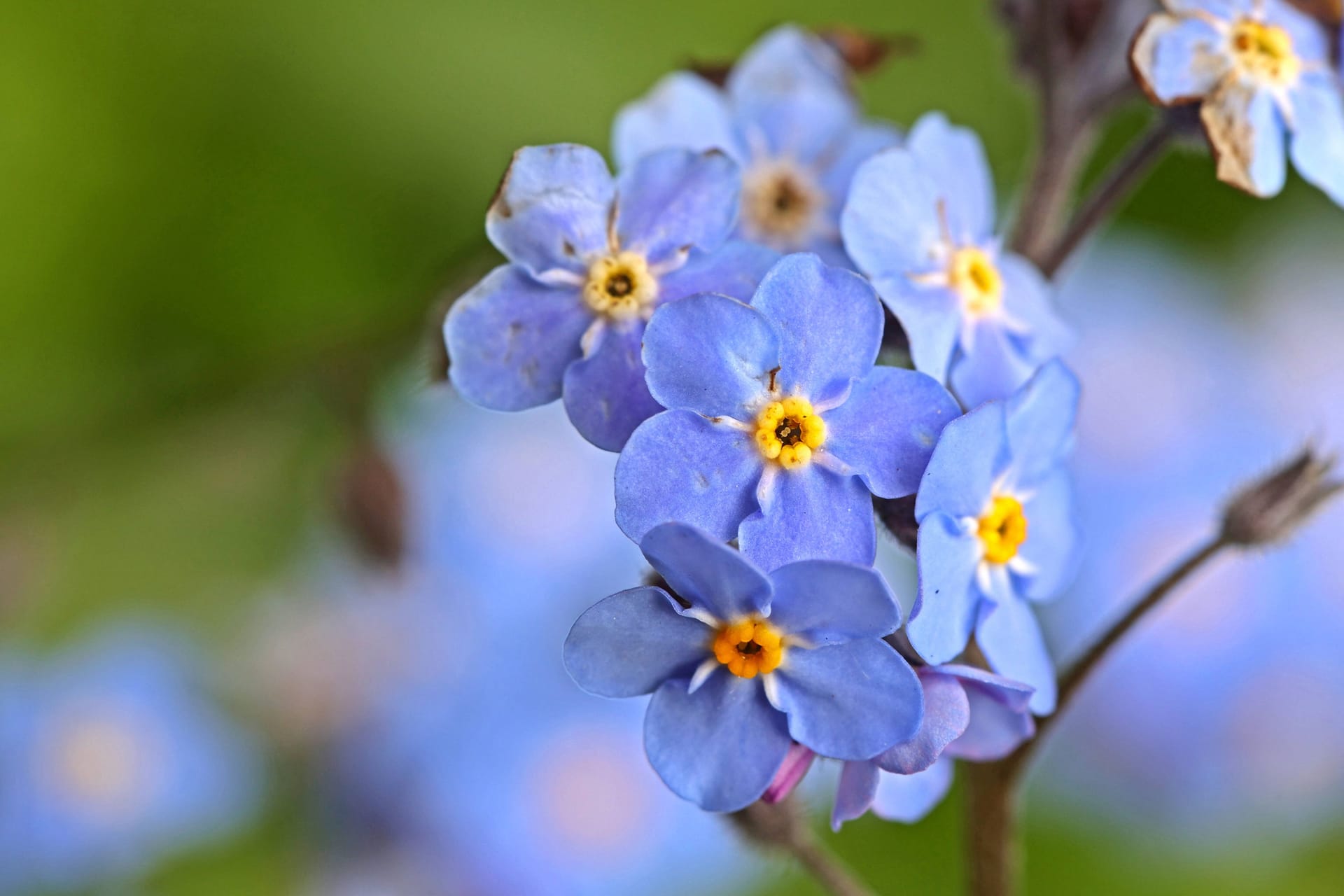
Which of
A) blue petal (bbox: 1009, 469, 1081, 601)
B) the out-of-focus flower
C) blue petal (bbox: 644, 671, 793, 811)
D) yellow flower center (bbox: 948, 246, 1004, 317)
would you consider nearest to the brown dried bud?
blue petal (bbox: 1009, 469, 1081, 601)

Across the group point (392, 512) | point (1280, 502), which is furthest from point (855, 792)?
point (392, 512)

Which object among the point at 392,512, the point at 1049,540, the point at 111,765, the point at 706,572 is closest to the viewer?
the point at 706,572

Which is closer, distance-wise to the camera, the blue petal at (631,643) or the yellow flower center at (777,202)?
the blue petal at (631,643)

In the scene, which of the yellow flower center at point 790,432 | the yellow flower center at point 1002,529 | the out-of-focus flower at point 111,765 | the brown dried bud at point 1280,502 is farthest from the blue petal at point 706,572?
the out-of-focus flower at point 111,765

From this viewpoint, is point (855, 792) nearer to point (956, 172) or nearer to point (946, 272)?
point (946, 272)

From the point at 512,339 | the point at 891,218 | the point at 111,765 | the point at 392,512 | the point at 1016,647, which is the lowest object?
the point at 111,765

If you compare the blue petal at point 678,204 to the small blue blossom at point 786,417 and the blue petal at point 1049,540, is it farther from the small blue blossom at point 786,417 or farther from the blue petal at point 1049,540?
the blue petal at point 1049,540
